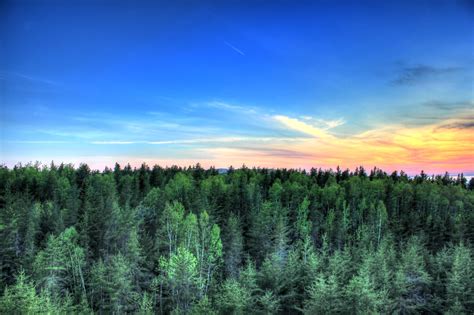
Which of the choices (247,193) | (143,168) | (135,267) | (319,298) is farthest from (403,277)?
(143,168)

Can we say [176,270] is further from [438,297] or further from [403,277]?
[438,297]

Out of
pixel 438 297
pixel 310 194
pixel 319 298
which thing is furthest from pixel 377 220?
pixel 319 298

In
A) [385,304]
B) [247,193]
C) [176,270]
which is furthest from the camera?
[247,193]

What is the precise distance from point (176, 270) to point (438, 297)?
2942 cm

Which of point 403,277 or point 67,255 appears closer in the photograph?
point 403,277

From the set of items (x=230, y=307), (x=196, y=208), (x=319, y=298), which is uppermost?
(x=196, y=208)

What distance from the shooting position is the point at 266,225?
65250 mm

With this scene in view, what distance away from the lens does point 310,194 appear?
86.2 m

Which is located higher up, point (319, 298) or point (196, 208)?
point (196, 208)

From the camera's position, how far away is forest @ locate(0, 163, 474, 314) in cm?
3850

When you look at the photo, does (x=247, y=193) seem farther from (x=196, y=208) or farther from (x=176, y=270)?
(x=176, y=270)

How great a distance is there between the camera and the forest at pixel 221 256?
126ft

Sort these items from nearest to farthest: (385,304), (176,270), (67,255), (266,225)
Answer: (385,304) < (176,270) < (67,255) < (266,225)

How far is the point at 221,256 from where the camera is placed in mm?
54406
